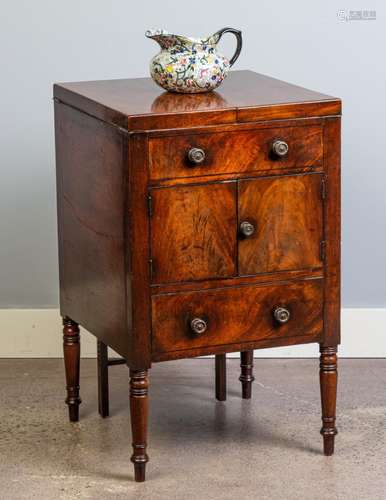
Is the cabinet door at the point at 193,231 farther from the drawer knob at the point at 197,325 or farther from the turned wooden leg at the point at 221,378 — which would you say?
the turned wooden leg at the point at 221,378

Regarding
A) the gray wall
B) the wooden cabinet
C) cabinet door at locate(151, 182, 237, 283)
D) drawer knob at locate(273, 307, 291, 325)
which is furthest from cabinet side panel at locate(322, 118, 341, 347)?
the gray wall

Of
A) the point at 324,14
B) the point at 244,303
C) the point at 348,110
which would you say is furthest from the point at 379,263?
the point at 244,303

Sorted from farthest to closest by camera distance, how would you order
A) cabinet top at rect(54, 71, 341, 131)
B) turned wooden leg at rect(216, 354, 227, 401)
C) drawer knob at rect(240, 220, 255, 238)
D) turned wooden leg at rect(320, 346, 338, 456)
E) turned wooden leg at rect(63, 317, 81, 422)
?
turned wooden leg at rect(216, 354, 227, 401), turned wooden leg at rect(63, 317, 81, 422), turned wooden leg at rect(320, 346, 338, 456), drawer knob at rect(240, 220, 255, 238), cabinet top at rect(54, 71, 341, 131)

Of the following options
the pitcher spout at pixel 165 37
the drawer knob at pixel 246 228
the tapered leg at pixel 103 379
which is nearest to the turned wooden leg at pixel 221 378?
the tapered leg at pixel 103 379

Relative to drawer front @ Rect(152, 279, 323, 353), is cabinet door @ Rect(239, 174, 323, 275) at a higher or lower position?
A: higher

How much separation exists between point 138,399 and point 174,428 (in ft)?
1.39

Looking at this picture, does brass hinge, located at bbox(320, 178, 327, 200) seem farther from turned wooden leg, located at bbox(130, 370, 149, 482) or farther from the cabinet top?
turned wooden leg, located at bbox(130, 370, 149, 482)

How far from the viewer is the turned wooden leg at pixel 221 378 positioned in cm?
338

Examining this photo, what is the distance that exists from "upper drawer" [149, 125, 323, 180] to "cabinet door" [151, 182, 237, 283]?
0.14 ft

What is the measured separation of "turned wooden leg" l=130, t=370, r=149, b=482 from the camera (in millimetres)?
2807

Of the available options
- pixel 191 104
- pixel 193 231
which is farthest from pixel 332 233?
pixel 191 104

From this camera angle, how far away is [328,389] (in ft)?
9.75

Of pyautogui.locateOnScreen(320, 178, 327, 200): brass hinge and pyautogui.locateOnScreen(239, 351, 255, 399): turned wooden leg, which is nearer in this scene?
pyautogui.locateOnScreen(320, 178, 327, 200): brass hinge

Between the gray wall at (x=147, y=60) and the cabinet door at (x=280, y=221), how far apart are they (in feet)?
2.84
